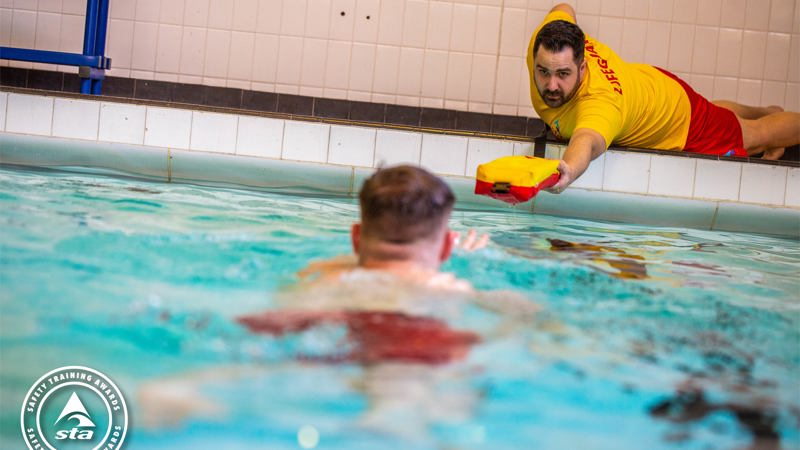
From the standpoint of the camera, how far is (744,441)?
1394 millimetres

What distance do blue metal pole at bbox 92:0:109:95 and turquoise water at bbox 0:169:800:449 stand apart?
103 inches

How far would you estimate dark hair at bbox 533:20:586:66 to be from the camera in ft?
13.3

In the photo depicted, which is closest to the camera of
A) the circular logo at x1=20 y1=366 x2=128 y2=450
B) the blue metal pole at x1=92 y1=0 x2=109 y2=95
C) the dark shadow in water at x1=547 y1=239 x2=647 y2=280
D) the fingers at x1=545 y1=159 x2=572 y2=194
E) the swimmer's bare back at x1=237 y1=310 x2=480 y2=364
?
the circular logo at x1=20 y1=366 x2=128 y2=450

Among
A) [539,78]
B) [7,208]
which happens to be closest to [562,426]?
[7,208]

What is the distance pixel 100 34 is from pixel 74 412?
179 inches

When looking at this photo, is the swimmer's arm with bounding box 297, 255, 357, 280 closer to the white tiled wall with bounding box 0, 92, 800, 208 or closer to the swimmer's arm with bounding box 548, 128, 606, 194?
the swimmer's arm with bounding box 548, 128, 606, 194

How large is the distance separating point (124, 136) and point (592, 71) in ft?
7.69

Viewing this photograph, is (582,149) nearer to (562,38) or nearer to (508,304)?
(562,38)

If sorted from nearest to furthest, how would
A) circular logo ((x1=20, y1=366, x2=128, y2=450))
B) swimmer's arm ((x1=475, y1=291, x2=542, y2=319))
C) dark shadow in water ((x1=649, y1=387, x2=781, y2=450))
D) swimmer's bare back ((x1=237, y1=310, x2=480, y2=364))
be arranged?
circular logo ((x1=20, y1=366, x2=128, y2=450)) → dark shadow in water ((x1=649, y1=387, x2=781, y2=450)) → swimmer's bare back ((x1=237, y1=310, x2=480, y2=364)) → swimmer's arm ((x1=475, y1=291, x2=542, y2=319))

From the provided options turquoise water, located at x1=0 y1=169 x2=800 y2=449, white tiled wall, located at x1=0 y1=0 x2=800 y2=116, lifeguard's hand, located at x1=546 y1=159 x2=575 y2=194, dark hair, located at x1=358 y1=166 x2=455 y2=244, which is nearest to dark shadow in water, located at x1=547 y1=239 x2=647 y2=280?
turquoise water, located at x1=0 y1=169 x2=800 y2=449

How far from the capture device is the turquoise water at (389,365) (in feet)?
4.46

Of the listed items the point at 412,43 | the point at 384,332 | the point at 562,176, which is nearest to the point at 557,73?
the point at 562,176

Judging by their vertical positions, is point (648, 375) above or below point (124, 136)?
below

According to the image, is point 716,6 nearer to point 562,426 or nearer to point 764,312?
point 764,312
